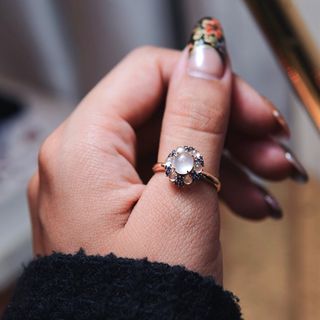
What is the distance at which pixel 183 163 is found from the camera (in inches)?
17.4

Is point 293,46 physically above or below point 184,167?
above

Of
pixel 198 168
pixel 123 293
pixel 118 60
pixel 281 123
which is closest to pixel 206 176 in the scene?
pixel 198 168

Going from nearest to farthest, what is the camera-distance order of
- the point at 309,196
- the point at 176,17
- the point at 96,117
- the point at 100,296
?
the point at 100,296
the point at 96,117
the point at 176,17
the point at 309,196

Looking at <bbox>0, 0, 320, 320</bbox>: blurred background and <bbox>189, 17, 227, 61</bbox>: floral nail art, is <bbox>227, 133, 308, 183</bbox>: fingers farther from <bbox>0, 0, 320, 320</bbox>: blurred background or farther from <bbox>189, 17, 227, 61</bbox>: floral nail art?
<bbox>0, 0, 320, 320</bbox>: blurred background

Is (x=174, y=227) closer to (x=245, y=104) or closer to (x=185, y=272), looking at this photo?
(x=185, y=272)

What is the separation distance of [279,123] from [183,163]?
0.77 ft

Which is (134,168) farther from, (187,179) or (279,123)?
(279,123)

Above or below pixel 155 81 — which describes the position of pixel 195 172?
below

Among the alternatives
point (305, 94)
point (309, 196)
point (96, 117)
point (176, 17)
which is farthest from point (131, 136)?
point (309, 196)

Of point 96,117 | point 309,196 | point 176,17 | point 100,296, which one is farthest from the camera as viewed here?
point 309,196

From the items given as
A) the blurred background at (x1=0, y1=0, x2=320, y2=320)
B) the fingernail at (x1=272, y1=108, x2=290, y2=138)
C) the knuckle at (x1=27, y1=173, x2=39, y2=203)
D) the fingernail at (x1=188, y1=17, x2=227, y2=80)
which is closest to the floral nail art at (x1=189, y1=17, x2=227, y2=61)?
the fingernail at (x1=188, y1=17, x2=227, y2=80)

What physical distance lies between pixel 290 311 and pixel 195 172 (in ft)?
2.39

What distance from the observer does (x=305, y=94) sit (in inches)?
19.7

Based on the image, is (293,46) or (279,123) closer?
(293,46)
